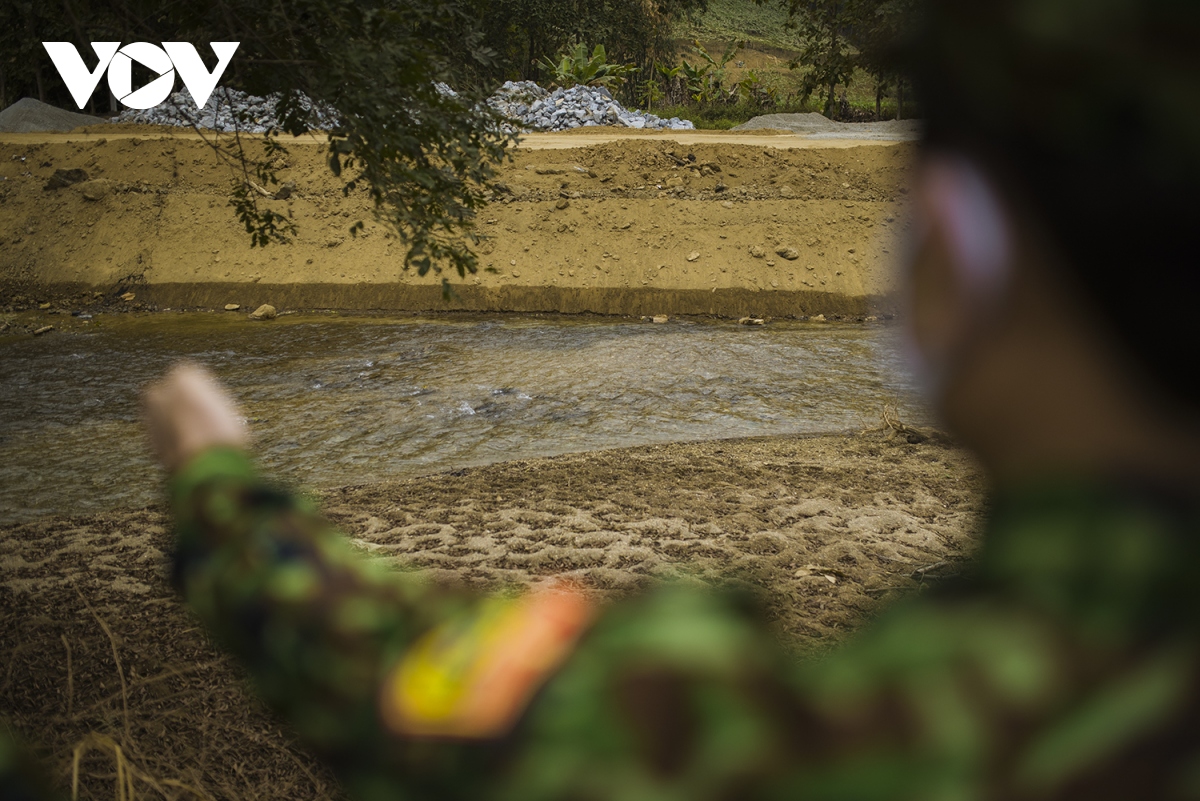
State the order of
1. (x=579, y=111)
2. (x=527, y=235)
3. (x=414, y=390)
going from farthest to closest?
(x=579, y=111) < (x=527, y=235) < (x=414, y=390)

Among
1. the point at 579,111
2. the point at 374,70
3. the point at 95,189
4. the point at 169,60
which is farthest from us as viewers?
the point at 579,111

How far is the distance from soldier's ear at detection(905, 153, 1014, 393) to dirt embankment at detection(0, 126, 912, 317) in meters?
14.9

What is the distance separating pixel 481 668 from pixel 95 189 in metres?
19.8

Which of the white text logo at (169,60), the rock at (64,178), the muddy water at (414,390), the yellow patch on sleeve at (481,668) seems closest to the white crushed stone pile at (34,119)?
the white text logo at (169,60)

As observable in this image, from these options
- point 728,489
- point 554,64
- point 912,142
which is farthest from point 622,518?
point 554,64

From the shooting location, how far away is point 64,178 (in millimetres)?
17578

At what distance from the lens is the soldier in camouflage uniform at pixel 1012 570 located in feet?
1.15

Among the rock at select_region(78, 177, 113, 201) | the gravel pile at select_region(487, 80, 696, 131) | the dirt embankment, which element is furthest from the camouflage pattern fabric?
the gravel pile at select_region(487, 80, 696, 131)

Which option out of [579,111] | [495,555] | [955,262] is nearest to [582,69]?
[579,111]

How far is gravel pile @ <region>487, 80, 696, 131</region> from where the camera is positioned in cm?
2455

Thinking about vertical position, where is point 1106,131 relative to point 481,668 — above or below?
above

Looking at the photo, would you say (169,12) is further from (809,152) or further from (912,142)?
(809,152)

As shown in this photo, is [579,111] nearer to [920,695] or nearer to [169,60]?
[169,60]

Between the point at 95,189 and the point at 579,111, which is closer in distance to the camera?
the point at 95,189
